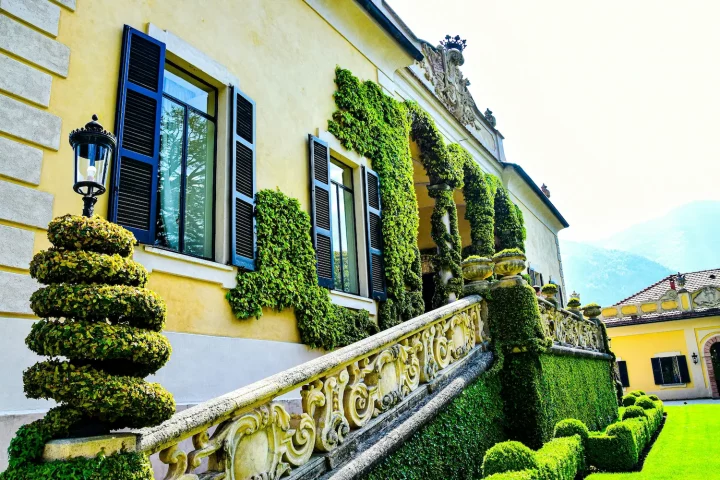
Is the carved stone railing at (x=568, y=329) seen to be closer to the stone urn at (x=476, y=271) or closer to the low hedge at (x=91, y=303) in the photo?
the stone urn at (x=476, y=271)

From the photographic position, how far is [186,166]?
251 inches

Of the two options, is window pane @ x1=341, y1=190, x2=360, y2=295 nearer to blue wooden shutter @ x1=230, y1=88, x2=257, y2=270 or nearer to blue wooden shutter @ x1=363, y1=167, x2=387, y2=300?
blue wooden shutter @ x1=363, y1=167, x2=387, y2=300

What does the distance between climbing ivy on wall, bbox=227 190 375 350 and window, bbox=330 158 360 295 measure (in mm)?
976

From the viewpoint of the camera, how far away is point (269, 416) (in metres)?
3.55

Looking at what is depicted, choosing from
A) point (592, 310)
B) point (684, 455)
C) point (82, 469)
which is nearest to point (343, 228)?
point (82, 469)

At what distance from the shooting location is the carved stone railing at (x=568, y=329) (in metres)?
9.41

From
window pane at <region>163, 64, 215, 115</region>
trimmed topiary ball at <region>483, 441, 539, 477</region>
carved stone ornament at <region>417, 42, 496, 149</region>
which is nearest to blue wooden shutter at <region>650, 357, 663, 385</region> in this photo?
carved stone ornament at <region>417, 42, 496, 149</region>

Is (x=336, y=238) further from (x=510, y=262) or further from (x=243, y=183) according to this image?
(x=510, y=262)

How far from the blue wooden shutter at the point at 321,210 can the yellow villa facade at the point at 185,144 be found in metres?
0.10

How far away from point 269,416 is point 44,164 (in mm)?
3078

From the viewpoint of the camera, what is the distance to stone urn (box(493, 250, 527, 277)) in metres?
7.53

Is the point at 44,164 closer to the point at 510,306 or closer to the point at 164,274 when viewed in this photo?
the point at 164,274

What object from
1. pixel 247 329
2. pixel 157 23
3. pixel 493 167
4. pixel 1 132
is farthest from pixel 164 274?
pixel 493 167

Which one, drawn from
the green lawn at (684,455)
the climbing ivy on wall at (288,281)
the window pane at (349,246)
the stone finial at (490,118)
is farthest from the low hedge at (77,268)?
the stone finial at (490,118)
